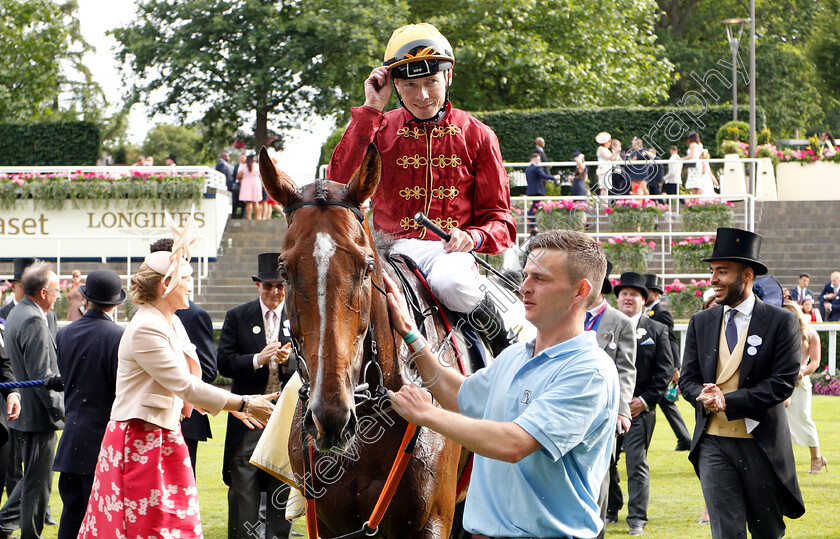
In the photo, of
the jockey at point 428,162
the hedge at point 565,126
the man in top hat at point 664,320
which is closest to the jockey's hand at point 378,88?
the jockey at point 428,162

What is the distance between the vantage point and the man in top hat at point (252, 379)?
731cm

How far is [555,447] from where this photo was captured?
2982 millimetres

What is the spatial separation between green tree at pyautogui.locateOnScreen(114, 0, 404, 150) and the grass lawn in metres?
21.7

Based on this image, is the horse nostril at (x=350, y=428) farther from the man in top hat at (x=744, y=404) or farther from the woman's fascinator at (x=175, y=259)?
the man in top hat at (x=744, y=404)

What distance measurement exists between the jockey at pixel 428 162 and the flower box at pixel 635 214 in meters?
14.8

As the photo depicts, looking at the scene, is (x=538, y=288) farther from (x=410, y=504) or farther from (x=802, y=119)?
(x=802, y=119)

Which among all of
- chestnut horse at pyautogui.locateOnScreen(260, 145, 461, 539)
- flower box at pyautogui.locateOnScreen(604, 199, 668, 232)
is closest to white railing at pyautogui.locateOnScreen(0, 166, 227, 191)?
flower box at pyautogui.locateOnScreen(604, 199, 668, 232)

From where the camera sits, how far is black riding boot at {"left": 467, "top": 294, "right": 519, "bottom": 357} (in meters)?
4.80

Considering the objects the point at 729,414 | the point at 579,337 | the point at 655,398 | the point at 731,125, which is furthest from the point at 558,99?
the point at 579,337

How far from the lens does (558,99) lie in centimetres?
3462

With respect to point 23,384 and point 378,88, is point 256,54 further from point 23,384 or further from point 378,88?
point 378,88

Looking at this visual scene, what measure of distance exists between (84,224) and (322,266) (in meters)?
21.6

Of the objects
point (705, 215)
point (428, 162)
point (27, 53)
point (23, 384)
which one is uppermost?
point (27, 53)

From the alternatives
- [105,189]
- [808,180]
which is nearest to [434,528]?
[105,189]
